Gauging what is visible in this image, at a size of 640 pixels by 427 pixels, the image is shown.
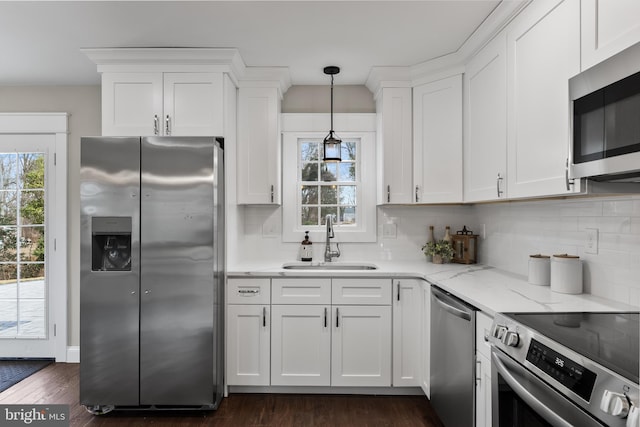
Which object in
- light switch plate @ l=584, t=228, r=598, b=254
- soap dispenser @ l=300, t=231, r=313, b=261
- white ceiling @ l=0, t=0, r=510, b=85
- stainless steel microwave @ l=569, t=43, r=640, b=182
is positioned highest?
white ceiling @ l=0, t=0, r=510, b=85

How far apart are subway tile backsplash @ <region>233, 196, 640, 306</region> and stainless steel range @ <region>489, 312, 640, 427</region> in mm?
355

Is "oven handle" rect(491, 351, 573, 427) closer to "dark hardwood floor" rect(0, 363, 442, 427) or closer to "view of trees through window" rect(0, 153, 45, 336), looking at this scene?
"dark hardwood floor" rect(0, 363, 442, 427)

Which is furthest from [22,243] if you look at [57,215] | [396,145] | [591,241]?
[591,241]

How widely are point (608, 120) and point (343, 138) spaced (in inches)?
88.3

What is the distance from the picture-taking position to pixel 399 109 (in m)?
2.90

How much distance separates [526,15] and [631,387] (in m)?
1.78

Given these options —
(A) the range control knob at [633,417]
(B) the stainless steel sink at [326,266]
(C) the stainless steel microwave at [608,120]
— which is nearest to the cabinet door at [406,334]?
(B) the stainless steel sink at [326,266]

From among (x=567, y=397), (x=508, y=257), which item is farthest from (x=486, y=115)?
(x=567, y=397)

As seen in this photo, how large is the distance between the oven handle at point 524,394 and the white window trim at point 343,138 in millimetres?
1886

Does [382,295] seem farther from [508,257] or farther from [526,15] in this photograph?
[526,15]

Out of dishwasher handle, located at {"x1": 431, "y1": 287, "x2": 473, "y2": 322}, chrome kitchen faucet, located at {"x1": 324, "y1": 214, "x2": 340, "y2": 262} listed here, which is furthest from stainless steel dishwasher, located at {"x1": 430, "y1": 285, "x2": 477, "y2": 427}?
chrome kitchen faucet, located at {"x1": 324, "y1": 214, "x2": 340, "y2": 262}

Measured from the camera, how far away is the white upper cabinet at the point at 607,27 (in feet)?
3.97

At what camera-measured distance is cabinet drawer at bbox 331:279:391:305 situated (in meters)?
2.58

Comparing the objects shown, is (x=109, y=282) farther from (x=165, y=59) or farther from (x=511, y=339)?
(x=511, y=339)
